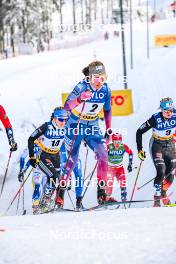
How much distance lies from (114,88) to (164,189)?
197 centimetres

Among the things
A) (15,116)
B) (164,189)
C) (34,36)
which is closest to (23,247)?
(164,189)

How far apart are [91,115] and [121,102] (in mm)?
919

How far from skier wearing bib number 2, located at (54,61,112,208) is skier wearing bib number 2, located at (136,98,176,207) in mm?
665

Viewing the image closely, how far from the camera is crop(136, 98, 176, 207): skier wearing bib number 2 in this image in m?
8.19

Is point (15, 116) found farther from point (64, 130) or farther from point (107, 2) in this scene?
point (107, 2)

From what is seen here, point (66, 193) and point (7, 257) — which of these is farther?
point (66, 193)

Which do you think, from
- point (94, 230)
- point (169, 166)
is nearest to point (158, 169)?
point (169, 166)

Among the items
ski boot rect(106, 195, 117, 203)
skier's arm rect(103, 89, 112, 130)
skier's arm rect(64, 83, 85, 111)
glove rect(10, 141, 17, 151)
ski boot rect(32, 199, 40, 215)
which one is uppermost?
skier's arm rect(64, 83, 85, 111)

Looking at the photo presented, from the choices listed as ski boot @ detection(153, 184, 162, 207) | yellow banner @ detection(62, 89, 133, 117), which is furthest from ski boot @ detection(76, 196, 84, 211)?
yellow banner @ detection(62, 89, 133, 117)

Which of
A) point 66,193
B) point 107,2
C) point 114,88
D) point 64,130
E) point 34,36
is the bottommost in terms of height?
point 66,193

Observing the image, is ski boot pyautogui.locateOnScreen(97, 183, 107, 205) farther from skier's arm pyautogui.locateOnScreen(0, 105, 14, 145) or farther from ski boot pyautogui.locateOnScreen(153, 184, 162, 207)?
skier's arm pyautogui.locateOnScreen(0, 105, 14, 145)

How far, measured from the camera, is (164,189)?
8281 mm

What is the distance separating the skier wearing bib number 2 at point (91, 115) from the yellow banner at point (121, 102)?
1.52 feet

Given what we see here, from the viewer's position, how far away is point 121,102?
28.9 ft
